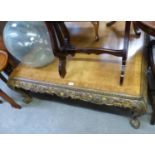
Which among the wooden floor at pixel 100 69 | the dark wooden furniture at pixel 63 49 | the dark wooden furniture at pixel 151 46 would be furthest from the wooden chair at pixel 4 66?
the dark wooden furniture at pixel 151 46

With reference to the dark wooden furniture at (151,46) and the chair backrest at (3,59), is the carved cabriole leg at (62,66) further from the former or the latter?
the dark wooden furniture at (151,46)

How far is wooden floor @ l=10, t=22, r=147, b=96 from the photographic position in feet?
3.92

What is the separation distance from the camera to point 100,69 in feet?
4.22

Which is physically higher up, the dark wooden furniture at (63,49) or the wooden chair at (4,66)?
the dark wooden furniture at (63,49)

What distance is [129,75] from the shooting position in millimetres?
1212

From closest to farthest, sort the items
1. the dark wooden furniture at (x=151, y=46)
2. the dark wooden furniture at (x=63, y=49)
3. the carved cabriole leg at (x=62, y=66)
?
the dark wooden furniture at (x=151, y=46) < the dark wooden furniture at (x=63, y=49) < the carved cabriole leg at (x=62, y=66)

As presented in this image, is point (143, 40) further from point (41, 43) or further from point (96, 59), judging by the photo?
point (41, 43)

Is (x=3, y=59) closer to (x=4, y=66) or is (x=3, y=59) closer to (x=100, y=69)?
(x=4, y=66)

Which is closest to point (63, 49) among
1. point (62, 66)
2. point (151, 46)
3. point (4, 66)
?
point (62, 66)

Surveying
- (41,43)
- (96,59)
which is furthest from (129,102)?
(41,43)

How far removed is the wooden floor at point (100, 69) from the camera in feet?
3.92

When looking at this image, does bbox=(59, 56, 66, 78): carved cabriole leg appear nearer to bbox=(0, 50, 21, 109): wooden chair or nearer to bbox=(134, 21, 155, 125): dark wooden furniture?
bbox=(0, 50, 21, 109): wooden chair

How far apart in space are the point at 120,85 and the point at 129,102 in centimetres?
12

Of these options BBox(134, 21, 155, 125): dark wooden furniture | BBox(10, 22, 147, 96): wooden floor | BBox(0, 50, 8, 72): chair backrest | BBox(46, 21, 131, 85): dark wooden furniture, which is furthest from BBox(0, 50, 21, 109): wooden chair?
BBox(134, 21, 155, 125): dark wooden furniture
